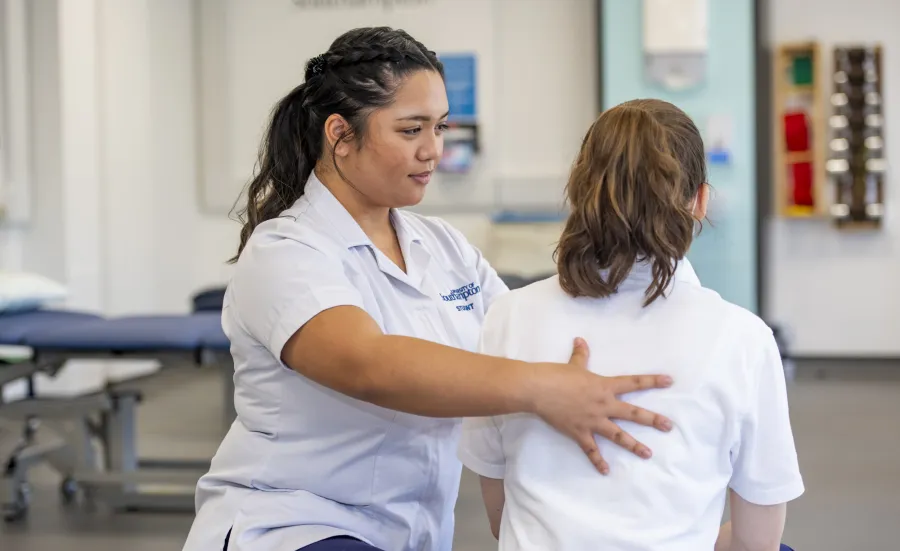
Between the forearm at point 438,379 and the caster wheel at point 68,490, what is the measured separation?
255 centimetres

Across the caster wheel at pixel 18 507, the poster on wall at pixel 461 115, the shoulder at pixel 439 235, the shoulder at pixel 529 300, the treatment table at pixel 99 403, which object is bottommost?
the caster wheel at pixel 18 507

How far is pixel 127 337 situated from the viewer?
293 cm

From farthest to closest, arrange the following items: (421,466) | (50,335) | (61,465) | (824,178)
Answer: (824,178)
(61,465)
(50,335)
(421,466)

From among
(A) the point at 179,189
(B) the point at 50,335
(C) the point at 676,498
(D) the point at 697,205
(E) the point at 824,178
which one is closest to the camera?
(C) the point at 676,498

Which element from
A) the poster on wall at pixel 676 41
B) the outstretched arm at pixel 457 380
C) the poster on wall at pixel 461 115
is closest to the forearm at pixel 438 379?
the outstretched arm at pixel 457 380

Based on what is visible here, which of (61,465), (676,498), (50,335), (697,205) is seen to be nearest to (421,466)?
(676,498)

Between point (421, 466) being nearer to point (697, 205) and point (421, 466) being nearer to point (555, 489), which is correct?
point (555, 489)

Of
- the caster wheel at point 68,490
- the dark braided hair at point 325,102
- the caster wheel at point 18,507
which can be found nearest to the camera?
the dark braided hair at point 325,102

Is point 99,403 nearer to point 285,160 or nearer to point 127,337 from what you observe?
point 127,337

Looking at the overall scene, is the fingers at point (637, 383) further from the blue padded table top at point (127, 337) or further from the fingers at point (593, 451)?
the blue padded table top at point (127, 337)

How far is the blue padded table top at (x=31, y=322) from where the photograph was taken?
119 inches

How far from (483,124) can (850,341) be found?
266cm

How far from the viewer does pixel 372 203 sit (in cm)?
150

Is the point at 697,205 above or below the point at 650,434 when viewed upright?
above
